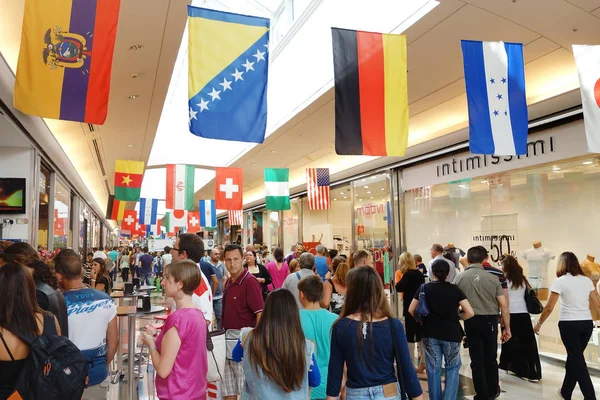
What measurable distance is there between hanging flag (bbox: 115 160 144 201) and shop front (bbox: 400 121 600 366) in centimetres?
757

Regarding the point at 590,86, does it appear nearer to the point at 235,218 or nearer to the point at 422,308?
the point at 422,308

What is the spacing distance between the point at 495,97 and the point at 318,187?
930cm

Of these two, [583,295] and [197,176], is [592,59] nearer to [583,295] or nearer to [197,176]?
[583,295]

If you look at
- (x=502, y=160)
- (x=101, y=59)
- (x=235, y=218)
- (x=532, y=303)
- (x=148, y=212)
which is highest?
(x=101, y=59)

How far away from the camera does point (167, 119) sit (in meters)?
17.3

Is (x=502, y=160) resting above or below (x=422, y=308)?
above

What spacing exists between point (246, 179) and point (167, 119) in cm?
506

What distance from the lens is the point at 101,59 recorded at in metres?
4.61

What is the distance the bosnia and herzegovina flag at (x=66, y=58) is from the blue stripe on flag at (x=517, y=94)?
4306mm

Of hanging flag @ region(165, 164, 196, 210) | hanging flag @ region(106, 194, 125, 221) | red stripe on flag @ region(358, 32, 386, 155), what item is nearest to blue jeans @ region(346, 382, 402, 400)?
red stripe on flag @ region(358, 32, 386, 155)

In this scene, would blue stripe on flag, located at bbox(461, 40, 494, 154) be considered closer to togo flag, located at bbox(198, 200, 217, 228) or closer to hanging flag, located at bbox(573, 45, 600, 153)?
hanging flag, located at bbox(573, 45, 600, 153)

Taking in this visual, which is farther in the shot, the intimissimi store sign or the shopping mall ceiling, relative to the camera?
the intimissimi store sign

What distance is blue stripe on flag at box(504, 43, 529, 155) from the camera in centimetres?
567

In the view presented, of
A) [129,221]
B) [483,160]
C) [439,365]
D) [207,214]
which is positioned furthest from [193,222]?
[439,365]
